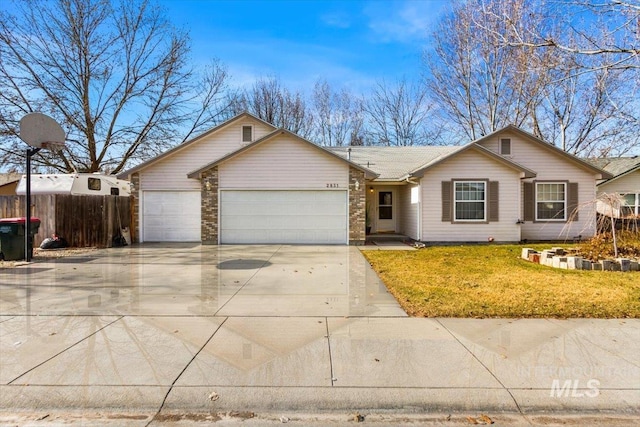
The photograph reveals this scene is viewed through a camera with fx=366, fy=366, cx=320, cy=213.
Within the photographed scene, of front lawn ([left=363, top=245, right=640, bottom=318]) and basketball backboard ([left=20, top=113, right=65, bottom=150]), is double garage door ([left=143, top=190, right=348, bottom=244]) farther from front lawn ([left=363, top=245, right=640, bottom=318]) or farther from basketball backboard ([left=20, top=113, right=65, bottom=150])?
basketball backboard ([left=20, top=113, right=65, bottom=150])

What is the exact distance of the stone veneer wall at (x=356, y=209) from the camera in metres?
14.8

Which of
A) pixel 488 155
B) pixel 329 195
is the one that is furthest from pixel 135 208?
pixel 488 155

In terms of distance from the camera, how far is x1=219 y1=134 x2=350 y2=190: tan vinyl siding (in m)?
14.8

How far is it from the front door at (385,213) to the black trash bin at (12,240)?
1423cm

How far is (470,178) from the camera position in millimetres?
14852

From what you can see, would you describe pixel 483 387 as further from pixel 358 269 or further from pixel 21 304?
pixel 21 304

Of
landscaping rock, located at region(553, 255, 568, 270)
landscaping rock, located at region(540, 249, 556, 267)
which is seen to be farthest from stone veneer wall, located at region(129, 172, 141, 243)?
landscaping rock, located at region(553, 255, 568, 270)

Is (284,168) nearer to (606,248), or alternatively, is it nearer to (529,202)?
(529,202)

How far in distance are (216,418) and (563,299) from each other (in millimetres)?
5792

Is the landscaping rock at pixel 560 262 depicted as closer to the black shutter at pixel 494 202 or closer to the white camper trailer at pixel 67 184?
the black shutter at pixel 494 202

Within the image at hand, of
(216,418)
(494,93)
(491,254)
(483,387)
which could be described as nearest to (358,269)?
(491,254)

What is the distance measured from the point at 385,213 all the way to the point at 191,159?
32.3 ft

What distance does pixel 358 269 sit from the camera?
369 inches

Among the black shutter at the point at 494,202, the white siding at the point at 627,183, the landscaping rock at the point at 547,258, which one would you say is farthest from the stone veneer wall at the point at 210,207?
the white siding at the point at 627,183
